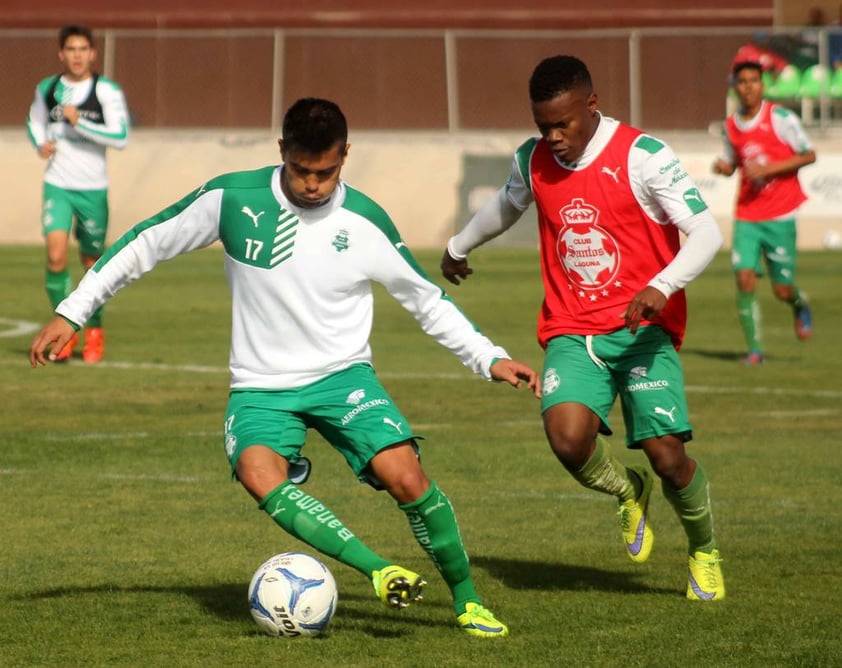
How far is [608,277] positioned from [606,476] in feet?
2.64

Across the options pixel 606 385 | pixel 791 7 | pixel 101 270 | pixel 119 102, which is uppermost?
pixel 791 7

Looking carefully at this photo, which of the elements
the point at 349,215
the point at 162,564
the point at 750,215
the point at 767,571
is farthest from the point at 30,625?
the point at 750,215

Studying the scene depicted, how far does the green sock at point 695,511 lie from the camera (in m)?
6.81

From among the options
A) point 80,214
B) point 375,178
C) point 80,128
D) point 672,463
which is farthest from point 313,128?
point 375,178

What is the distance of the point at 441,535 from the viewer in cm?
594

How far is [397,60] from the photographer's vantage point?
102ft

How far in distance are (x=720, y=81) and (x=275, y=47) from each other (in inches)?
306

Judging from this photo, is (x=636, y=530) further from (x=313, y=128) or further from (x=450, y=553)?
(x=313, y=128)

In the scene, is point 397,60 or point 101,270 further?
point 397,60

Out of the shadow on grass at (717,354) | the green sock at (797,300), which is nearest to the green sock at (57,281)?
the shadow on grass at (717,354)

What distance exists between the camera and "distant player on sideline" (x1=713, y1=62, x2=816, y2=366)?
14.3 meters

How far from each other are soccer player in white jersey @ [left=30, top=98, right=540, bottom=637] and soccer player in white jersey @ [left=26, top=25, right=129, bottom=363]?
804cm

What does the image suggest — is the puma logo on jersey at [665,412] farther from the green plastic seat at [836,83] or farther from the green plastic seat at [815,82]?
the green plastic seat at [836,83]

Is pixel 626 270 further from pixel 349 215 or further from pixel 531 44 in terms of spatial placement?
pixel 531 44
